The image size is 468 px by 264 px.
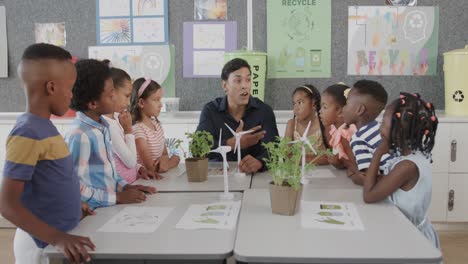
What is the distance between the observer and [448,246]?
112 inches

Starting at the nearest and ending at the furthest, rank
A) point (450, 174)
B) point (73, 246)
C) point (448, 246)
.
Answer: point (73, 246) < point (448, 246) < point (450, 174)

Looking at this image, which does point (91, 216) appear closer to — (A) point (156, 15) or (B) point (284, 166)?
(B) point (284, 166)

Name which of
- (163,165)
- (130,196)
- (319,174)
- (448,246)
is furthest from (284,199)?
(448,246)

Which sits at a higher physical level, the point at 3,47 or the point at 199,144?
the point at 3,47

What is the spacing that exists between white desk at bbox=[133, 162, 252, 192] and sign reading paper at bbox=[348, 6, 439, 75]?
177 centimetres

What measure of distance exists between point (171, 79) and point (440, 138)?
186 centimetres

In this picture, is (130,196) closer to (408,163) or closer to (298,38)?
(408,163)

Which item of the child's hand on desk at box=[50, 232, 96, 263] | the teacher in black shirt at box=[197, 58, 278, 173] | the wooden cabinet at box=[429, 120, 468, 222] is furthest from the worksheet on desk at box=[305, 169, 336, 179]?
the wooden cabinet at box=[429, 120, 468, 222]

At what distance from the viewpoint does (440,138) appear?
3.00 metres

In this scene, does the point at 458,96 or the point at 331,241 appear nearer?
the point at 331,241

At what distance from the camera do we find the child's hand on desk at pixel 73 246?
1.10m

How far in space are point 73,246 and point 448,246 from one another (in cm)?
245

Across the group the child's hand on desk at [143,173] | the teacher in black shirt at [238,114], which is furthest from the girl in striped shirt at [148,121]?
the teacher in black shirt at [238,114]

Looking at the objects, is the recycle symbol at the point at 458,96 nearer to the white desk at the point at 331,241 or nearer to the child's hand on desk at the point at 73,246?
the white desk at the point at 331,241
